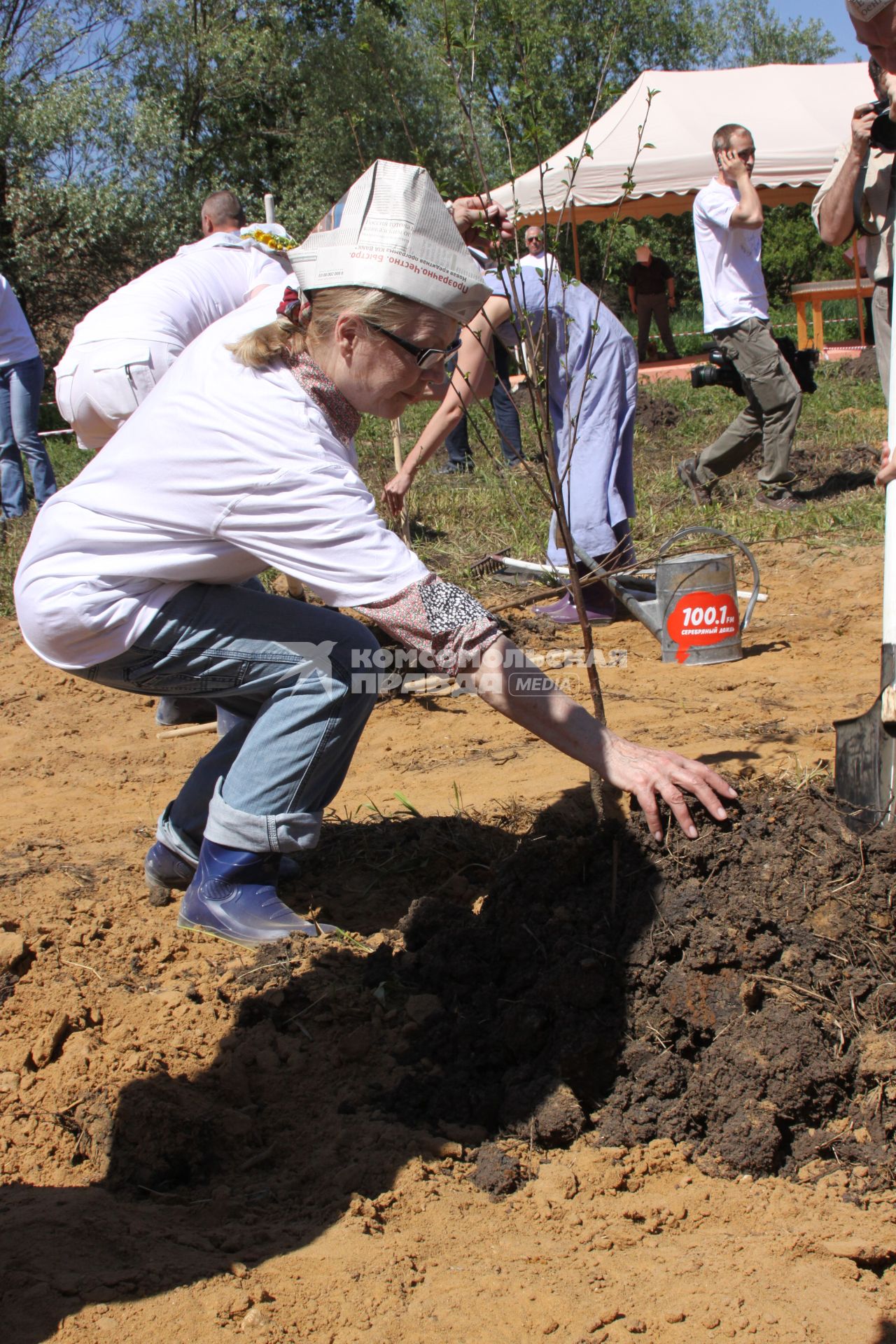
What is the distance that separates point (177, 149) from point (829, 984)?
2264 centimetres

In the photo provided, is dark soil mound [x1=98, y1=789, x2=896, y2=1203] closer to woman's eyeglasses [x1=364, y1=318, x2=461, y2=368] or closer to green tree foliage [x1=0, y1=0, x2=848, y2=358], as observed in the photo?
woman's eyeglasses [x1=364, y1=318, x2=461, y2=368]

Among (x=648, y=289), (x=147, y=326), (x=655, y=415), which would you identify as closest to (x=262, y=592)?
(x=147, y=326)

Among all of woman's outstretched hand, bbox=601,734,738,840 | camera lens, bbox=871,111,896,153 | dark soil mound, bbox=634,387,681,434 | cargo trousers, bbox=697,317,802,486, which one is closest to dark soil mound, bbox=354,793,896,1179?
woman's outstretched hand, bbox=601,734,738,840

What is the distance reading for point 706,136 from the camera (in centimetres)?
1474

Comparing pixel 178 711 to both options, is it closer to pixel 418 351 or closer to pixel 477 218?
pixel 477 218

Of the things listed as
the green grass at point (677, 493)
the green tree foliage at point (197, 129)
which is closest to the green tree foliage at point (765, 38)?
the green tree foliage at point (197, 129)

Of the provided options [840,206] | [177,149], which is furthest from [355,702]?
[177,149]

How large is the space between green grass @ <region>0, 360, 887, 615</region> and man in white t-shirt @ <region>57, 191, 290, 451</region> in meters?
1.85

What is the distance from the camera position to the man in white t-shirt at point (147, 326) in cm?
363

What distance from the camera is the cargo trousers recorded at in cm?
707

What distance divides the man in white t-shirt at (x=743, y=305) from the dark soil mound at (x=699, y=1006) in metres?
5.31

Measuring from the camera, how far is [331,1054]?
248 centimetres

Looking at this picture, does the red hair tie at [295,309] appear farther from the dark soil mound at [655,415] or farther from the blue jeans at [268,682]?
the dark soil mound at [655,415]

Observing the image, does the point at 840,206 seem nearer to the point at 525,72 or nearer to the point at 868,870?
the point at 525,72
